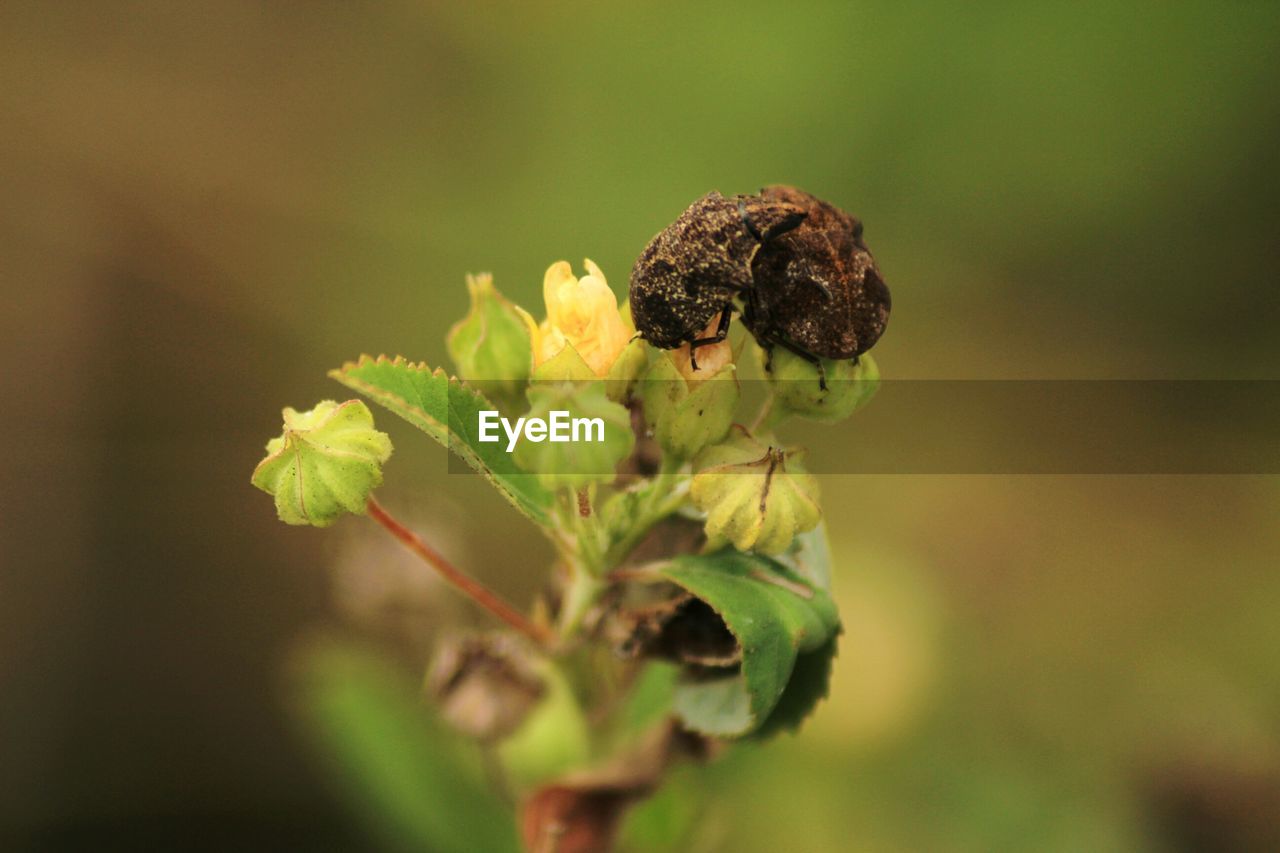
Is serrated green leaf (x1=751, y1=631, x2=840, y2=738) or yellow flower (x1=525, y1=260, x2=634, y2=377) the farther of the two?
serrated green leaf (x1=751, y1=631, x2=840, y2=738)

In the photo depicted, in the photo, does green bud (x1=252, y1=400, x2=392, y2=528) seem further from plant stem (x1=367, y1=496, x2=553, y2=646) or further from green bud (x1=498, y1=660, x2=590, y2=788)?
green bud (x1=498, y1=660, x2=590, y2=788)

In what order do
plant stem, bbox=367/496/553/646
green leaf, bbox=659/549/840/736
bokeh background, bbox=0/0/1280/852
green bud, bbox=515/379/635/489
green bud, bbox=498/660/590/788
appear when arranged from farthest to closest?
bokeh background, bbox=0/0/1280/852 < green bud, bbox=498/660/590/788 < plant stem, bbox=367/496/553/646 < green leaf, bbox=659/549/840/736 < green bud, bbox=515/379/635/489

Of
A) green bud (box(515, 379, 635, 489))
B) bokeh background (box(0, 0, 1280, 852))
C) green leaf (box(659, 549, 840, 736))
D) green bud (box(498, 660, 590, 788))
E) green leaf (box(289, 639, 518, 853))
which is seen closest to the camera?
green bud (box(515, 379, 635, 489))

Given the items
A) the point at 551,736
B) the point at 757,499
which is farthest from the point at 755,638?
the point at 551,736

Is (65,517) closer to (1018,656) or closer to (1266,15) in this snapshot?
(1018,656)

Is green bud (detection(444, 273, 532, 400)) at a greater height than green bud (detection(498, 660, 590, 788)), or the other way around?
green bud (detection(444, 273, 532, 400))

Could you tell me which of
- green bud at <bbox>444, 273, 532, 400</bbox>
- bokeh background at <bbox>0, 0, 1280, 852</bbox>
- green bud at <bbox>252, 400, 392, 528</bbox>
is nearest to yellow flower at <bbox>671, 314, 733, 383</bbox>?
green bud at <bbox>444, 273, 532, 400</bbox>

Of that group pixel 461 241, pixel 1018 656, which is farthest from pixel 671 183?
pixel 1018 656

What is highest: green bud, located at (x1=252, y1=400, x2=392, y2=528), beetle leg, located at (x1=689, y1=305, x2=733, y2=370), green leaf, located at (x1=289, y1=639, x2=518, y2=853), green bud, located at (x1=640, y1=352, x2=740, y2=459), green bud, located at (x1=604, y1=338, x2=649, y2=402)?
beetle leg, located at (x1=689, y1=305, x2=733, y2=370)
